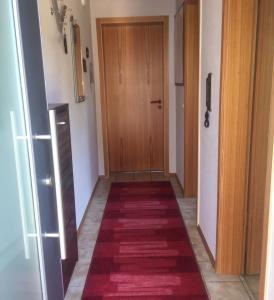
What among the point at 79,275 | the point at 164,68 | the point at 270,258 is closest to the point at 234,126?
the point at 270,258

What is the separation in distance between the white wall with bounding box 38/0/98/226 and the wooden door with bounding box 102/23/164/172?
384 millimetres

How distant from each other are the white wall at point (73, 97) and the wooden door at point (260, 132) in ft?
4.11

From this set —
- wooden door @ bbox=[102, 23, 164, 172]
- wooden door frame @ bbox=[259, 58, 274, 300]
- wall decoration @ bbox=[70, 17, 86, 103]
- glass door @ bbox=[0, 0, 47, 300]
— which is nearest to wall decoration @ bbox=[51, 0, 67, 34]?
wall decoration @ bbox=[70, 17, 86, 103]

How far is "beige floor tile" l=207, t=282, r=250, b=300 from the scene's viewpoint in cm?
189

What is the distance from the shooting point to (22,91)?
1036mm

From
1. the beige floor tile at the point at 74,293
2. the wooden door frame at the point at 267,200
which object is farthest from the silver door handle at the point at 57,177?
the beige floor tile at the point at 74,293

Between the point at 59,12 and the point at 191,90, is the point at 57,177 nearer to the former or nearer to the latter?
the point at 59,12

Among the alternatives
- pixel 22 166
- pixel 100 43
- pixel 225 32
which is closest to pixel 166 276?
pixel 22 166

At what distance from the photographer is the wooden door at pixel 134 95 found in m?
A: 4.10

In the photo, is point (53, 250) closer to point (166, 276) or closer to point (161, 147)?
point (166, 276)

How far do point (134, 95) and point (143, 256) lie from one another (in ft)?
8.00

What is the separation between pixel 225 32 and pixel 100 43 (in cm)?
253

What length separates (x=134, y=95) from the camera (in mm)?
4262

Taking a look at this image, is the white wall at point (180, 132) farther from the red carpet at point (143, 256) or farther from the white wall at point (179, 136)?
the red carpet at point (143, 256)
